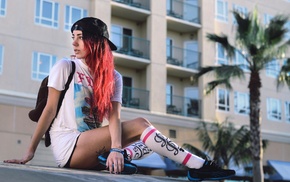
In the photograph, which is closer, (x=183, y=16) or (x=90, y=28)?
(x=90, y=28)

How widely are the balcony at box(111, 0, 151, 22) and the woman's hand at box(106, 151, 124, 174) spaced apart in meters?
22.3

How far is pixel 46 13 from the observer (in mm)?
23281

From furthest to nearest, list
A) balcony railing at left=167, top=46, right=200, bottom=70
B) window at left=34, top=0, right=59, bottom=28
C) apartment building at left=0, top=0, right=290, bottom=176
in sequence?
1. balcony railing at left=167, top=46, right=200, bottom=70
2. window at left=34, top=0, right=59, bottom=28
3. apartment building at left=0, top=0, right=290, bottom=176

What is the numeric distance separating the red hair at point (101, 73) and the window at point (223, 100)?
81.4ft

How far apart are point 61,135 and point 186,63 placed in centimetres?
2440

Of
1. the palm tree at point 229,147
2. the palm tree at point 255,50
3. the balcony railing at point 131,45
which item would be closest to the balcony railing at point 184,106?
the balcony railing at point 131,45

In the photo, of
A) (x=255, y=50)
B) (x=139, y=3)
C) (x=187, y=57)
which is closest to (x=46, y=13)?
(x=139, y=3)

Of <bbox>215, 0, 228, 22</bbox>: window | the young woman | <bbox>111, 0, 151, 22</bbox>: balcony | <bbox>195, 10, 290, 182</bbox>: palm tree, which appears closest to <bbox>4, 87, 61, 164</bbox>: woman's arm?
the young woman

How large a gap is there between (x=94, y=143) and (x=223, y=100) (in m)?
25.4

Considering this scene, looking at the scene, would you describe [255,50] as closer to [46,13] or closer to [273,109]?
[46,13]

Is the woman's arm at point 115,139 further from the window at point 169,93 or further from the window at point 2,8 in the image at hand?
the window at point 169,93

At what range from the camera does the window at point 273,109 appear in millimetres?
30359

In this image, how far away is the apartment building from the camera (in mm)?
21703

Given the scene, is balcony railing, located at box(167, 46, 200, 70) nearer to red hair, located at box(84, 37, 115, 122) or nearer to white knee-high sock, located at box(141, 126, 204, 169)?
red hair, located at box(84, 37, 115, 122)
